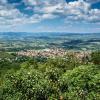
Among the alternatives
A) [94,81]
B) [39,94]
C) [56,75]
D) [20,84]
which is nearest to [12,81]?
[20,84]

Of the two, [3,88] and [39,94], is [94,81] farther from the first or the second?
[3,88]

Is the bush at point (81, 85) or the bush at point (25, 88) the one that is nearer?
the bush at point (25, 88)

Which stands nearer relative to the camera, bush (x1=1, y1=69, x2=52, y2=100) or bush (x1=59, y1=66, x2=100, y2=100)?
bush (x1=1, y1=69, x2=52, y2=100)

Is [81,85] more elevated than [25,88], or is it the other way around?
[25,88]

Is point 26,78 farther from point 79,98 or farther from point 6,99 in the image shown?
point 79,98

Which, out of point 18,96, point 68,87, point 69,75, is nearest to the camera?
point 18,96

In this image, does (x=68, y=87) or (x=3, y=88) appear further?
(x=68, y=87)

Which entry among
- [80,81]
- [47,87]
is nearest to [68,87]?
[80,81]

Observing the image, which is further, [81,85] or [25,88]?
[81,85]

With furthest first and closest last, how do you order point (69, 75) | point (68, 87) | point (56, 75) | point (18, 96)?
1. point (56, 75)
2. point (69, 75)
3. point (68, 87)
4. point (18, 96)
